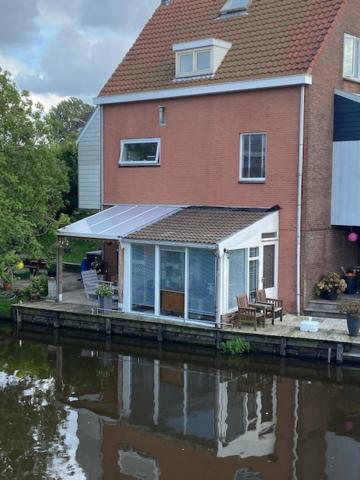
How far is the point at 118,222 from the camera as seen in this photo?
20.5 metres

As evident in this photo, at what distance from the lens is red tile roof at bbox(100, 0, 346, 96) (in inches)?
741

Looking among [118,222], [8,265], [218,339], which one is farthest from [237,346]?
[8,265]

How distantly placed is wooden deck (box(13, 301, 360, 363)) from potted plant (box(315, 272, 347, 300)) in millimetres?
1074

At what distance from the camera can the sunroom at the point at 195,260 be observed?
56.5ft

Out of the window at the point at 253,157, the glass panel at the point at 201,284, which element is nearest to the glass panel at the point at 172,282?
the glass panel at the point at 201,284

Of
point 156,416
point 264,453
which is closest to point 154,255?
point 156,416

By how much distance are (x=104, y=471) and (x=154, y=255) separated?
357 inches

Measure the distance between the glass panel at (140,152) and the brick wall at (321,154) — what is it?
219 inches

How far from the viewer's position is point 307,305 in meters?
18.6

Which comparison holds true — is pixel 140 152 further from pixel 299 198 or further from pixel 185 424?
pixel 185 424

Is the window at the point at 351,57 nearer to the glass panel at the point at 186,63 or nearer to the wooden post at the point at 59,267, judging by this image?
Result: the glass panel at the point at 186,63

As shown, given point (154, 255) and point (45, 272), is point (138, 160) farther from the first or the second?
point (45, 272)

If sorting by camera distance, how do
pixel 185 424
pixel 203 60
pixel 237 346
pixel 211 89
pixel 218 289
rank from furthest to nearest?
pixel 203 60
pixel 211 89
pixel 218 289
pixel 237 346
pixel 185 424

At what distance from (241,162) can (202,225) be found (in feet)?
8.25
